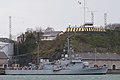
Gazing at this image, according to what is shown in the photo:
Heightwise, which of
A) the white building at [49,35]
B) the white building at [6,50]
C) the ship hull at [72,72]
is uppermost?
the white building at [49,35]

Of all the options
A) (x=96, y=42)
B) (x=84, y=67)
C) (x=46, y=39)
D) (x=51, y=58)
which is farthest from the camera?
(x=46, y=39)

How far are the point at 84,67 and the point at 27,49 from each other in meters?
41.8

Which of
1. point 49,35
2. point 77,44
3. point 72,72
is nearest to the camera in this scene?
point 72,72

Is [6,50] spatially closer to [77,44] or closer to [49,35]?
[77,44]

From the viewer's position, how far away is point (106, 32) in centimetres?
16550

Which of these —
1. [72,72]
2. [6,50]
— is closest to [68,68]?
[72,72]

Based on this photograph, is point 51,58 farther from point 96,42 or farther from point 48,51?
point 96,42

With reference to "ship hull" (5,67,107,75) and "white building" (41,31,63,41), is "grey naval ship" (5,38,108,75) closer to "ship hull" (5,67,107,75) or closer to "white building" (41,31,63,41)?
"ship hull" (5,67,107,75)

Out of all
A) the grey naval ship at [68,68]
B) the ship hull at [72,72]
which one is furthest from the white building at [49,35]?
the grey naval ship at [68,68]

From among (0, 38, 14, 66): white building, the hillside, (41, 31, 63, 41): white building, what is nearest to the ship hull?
the hillside

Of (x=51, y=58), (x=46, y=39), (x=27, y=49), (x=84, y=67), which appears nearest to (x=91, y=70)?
(x=84, y=67)

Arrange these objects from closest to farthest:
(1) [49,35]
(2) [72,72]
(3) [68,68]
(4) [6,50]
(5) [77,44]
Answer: (2) [72,72]
(3) [68,68]
(5) [77,44]
(4) [6,50]
(1) [49,35]

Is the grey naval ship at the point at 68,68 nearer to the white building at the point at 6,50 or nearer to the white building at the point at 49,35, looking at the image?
the white building at the point at 6,50

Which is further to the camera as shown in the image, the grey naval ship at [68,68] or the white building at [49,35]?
the white building at [49,35]
